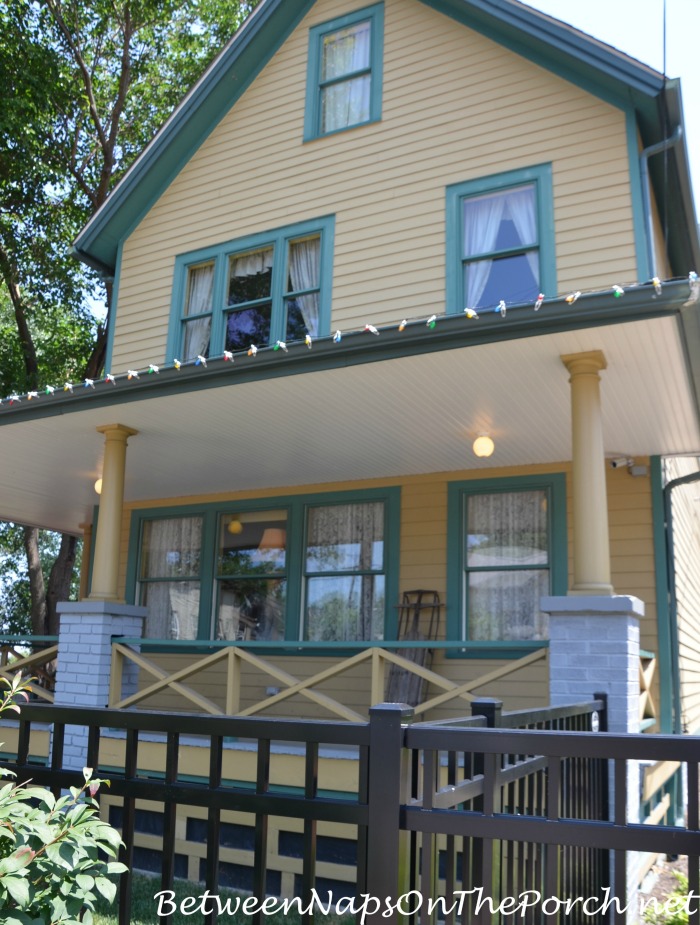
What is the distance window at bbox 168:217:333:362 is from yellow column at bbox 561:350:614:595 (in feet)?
11.8

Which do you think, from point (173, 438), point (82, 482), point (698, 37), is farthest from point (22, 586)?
point (698, 37)

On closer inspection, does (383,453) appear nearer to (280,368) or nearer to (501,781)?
(280,368)

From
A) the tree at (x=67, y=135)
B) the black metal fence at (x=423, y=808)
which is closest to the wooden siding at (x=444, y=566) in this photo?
the black metal fence at (x=423, y=808)

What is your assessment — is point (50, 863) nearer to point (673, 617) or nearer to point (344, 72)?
point (673, 617)

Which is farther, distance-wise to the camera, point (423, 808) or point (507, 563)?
point (507, 563)

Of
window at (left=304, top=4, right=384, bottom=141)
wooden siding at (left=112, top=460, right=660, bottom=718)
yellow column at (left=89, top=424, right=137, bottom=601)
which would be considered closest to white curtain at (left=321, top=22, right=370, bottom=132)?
window at (left=304, top=4, right=384, bottom=141)

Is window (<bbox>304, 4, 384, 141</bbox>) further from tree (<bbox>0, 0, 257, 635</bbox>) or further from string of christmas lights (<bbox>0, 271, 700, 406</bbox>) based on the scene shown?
tree (<bbox>0, 0, 257, 635</bbox>)

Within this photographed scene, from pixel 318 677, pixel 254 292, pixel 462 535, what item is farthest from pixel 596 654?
pixel 254 292

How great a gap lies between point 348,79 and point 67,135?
Result: 970 cm

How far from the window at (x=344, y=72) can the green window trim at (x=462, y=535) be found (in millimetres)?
4156

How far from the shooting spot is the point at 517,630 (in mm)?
8195

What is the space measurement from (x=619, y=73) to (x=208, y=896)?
7.52 m

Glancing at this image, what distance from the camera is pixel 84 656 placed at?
7.48 m

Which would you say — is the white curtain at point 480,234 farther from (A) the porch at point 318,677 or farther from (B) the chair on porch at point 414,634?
(A) the porch at point 318,677
